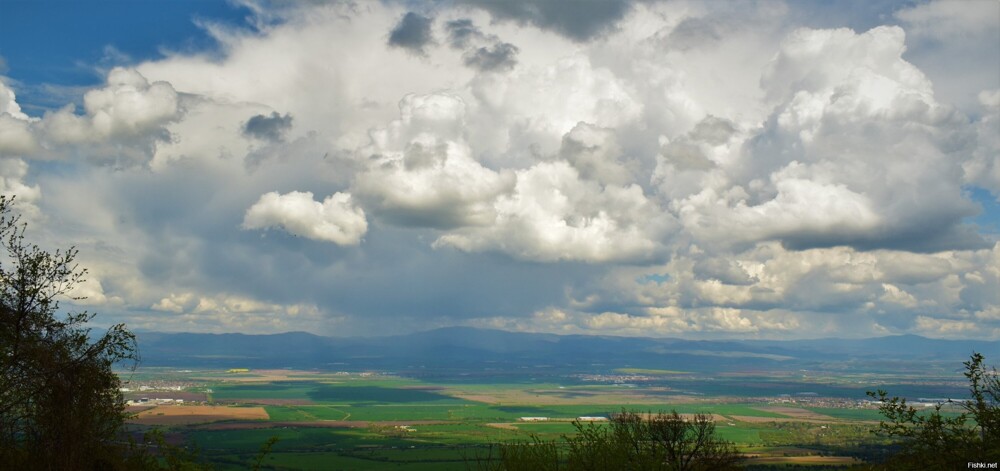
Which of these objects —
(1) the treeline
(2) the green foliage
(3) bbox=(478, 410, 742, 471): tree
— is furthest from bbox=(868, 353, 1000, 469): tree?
(2) the green foliage

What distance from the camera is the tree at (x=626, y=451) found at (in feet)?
95.2

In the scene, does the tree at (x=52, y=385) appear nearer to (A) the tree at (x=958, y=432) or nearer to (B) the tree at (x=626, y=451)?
(B) the tree at (x=626, y=451)

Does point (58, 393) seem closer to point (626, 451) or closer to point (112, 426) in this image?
point (112, 426)

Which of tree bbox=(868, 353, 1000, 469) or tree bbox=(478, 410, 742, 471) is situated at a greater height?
tree bbox=(868, 353, 1000, 469)

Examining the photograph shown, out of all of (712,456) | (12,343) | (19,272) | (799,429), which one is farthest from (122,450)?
(799,429)

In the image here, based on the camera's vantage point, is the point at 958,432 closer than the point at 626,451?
Yes

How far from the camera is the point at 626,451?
30.9 meters

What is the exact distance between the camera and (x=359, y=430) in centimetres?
19775

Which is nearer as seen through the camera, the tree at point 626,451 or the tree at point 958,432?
the tree at point 958,432

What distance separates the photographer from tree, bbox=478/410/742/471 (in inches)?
1143

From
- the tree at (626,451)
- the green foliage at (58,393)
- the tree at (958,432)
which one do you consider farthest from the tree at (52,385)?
the tree at (958,432)

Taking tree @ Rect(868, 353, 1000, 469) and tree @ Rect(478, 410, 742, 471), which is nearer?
tree @ Rect(868, 353, 1000, 469)

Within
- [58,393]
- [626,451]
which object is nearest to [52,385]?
[58,393]

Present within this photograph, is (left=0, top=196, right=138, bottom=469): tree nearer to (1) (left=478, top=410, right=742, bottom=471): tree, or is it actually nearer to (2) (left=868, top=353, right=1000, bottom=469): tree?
(1) (left=478, top=410, right=742, bottom=471): tree
